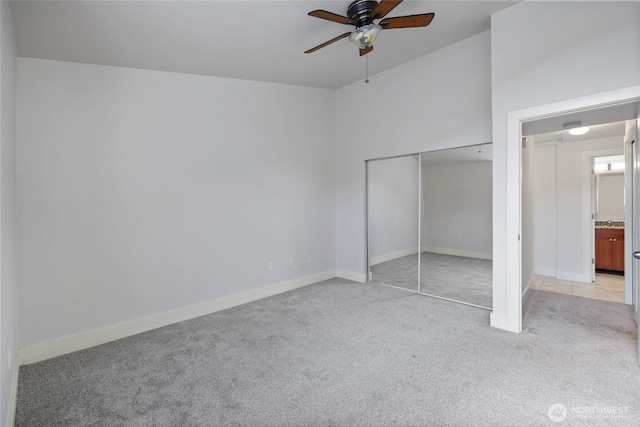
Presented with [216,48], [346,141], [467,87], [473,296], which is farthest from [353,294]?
[216,48]

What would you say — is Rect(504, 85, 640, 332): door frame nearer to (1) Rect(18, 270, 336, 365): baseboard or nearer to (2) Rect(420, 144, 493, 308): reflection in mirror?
(2) Rect(420, 144, 493, 308): reflection in mirror

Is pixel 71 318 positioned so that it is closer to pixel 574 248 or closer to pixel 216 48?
pixel 216 48

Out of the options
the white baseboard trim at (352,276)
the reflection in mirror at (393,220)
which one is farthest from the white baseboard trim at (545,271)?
the white baseboard trim at (352,276)

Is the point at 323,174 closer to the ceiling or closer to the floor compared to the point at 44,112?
closer to the floor

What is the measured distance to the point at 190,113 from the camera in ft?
11.8

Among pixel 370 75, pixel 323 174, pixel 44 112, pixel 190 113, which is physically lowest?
pixel 323 174

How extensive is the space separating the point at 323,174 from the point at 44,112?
3.42 meters

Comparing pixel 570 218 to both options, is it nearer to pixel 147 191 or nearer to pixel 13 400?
pixel 147 191

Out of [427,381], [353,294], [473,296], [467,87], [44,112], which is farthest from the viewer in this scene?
[353,294]

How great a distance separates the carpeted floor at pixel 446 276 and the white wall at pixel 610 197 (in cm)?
413

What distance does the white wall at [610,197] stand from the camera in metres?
5.84

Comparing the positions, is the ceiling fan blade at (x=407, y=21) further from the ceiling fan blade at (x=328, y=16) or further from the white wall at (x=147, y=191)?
the white wall at (x=147, y=191)

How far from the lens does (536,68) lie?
108 inches

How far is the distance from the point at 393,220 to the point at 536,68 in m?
2.61
